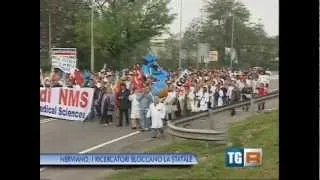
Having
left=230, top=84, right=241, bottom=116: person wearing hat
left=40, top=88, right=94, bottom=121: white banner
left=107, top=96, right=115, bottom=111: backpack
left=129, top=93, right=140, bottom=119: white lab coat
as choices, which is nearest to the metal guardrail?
left=230, top=84, right=241, bottom=116: person wearing hat

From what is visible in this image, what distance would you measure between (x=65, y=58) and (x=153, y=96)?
1.52ft

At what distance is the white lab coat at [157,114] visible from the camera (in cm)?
227

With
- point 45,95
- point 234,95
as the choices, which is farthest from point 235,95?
point 45,95

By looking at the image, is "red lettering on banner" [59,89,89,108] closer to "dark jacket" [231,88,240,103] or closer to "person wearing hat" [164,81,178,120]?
"person wearing hat" [164,81,178,120]

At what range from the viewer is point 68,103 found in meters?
2.29

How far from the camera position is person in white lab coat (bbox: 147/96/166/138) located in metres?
2.27

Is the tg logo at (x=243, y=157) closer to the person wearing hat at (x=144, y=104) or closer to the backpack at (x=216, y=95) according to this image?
the backpack at (x=216, y=95)

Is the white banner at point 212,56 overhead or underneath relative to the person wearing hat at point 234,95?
overhead

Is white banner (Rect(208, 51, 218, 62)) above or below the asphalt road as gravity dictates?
above

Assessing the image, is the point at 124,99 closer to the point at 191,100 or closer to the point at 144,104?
the point at 144,104

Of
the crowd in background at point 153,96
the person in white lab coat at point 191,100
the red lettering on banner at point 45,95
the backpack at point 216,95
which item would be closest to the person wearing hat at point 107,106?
the crowd in background at point 153,96

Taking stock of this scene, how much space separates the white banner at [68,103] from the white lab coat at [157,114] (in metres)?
0.31

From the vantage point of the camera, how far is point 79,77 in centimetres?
227
